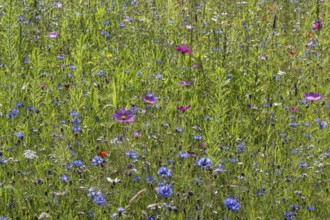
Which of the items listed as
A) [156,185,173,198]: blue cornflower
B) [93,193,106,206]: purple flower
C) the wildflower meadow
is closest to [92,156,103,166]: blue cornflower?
the wildflower meadow

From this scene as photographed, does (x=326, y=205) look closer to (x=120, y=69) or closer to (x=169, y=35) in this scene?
(x=120, y=69)

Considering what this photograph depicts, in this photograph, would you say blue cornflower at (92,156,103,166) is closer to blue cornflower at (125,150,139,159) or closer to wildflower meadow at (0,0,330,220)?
wildflower meadow at (0,0,330,220)

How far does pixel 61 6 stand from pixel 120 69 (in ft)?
3.50

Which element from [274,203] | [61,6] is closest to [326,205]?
[274,203]

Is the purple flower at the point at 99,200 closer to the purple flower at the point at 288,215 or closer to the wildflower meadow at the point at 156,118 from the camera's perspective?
the wildflower meadow at the point at 156,118

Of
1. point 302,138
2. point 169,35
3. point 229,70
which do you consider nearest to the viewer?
point 302,138

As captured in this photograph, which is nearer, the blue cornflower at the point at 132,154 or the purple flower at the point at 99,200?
the purple flower at the point at 99,200

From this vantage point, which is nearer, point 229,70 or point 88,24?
point 229,70

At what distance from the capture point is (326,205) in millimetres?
2604

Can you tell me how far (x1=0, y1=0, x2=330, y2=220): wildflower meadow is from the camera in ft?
7.95

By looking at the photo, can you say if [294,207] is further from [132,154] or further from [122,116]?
[122,116]

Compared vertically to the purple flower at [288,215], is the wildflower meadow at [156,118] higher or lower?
higher

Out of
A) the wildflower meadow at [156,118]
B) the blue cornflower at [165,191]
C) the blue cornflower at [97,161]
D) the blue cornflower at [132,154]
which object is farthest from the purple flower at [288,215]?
the blue cornflower at [97,161]

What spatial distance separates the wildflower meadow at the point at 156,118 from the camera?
7.95 ft
